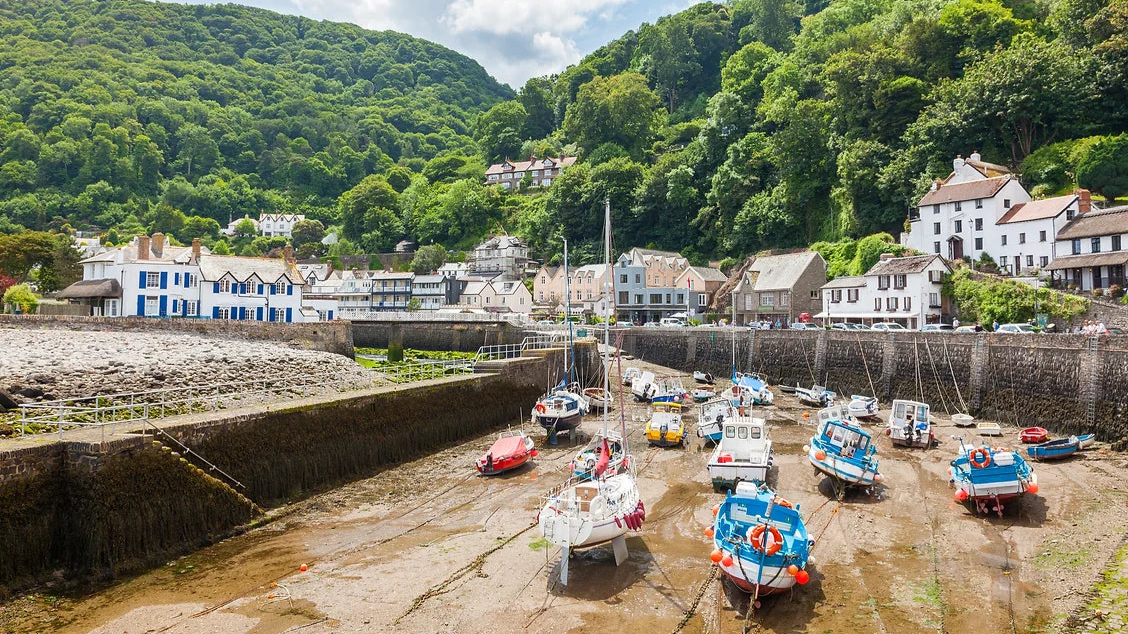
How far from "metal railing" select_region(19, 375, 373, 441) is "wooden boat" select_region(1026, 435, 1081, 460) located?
1026 inches

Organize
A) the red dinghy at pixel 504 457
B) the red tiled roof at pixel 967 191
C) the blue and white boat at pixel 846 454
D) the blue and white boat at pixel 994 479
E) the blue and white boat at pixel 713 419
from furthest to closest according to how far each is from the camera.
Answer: the red tiled roof at pixel 967 191 < the blue and white boat at pixel 713 419 < the red dinghy at pixel 504 457 < the blue and white boat at pixel 846 454 < the blue and white boat at pixel 994 479

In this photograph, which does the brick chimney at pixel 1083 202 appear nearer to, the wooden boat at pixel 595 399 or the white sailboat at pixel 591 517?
the wooden boat at pixel 595 399

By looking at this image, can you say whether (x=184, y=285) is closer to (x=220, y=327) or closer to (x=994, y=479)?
(x=220, y=327)

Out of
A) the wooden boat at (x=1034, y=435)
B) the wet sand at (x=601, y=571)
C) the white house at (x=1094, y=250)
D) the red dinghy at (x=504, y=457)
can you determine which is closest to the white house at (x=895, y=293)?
the white house at (x=1094, y=250)

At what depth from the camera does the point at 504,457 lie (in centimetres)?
2202

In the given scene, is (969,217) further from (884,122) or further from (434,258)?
(434,258)

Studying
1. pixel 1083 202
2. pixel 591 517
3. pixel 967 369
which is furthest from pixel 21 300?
pixel 1083 202

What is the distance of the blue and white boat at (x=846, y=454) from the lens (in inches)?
742

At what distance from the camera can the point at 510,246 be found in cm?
8950

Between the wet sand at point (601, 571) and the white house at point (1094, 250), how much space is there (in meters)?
23.0

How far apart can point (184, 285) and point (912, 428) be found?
1841 inches

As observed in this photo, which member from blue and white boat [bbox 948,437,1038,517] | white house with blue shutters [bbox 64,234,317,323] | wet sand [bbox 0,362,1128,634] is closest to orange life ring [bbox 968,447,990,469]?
blue and white boat [bbox 948,437,1038,517]

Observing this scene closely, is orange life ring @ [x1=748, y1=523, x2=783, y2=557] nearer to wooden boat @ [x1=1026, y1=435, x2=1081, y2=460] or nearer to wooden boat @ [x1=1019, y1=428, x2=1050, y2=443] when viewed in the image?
wooden boat @ [x1=1026, y1=435, x2=1081, y2=460]

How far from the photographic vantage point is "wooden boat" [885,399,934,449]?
25.3 metres
